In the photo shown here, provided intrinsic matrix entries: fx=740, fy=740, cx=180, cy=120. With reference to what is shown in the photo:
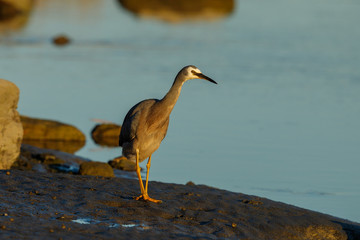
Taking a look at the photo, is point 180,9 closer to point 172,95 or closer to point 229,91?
point 229,91

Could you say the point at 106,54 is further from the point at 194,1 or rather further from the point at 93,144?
the point at 194,1

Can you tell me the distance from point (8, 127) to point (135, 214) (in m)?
4.81

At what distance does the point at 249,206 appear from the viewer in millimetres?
11875

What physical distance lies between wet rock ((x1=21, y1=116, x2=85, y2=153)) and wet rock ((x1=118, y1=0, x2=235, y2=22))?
3704 centimetres

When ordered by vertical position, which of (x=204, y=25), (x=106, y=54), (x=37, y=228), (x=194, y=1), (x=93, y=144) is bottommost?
(x=37, y=228)

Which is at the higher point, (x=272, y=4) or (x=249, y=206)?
(x=272, y=4)

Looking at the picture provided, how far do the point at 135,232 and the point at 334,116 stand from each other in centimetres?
1523

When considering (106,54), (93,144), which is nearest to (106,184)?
(93,144)

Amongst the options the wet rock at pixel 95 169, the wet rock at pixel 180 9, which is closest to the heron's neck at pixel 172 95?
the wet rock at pixel 95 169

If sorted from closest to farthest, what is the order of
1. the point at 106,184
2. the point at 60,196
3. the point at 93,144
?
the point at 60,196, the point at 106,184, the point at 93,144

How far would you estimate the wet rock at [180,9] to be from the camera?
59903 mm

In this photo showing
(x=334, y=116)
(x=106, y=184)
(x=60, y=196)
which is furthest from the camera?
(x=334, y=116)

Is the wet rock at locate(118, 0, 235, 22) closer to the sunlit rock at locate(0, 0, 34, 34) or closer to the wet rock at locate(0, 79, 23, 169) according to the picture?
the sunlit rock at locate(0, 0, 34, 34)

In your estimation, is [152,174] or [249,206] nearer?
[249,206]
